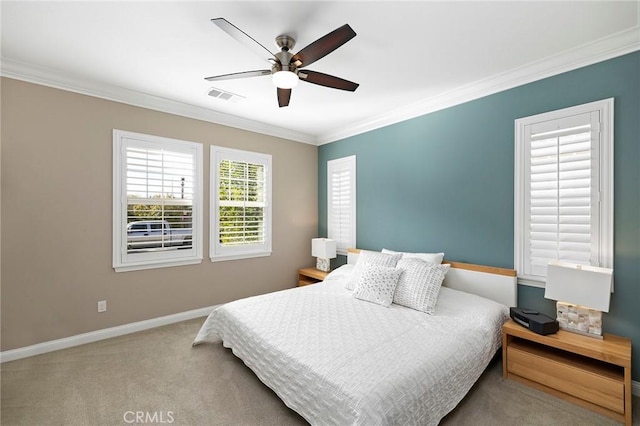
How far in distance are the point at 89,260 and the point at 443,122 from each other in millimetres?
4128

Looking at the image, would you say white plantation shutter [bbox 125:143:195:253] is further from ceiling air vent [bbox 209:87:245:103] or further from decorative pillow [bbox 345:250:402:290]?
decorative pillow [bbox 345:250:402:290]

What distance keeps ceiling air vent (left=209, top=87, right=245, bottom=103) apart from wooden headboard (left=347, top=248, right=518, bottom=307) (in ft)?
9.95

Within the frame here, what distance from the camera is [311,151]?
196 inches

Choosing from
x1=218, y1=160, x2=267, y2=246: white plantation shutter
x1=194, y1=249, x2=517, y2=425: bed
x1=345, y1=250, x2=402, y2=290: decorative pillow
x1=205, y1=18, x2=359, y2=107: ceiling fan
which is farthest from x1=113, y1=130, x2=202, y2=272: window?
x1=345, y1=250, x2=402, y2=290: decorative pillow

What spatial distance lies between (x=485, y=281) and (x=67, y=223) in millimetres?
4227

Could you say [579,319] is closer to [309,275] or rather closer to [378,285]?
[378,285]

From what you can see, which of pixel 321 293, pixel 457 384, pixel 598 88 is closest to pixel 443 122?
pixel 598 88

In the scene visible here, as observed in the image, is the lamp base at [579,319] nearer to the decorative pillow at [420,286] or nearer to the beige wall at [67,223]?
the decorative pillow at [420,286]

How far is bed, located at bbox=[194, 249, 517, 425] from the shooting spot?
156 cm

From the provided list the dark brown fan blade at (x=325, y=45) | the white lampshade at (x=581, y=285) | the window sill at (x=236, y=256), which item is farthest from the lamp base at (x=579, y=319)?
the window sill at (x=236, y=256)

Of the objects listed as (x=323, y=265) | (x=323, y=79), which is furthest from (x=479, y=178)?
(x=323, y=265)

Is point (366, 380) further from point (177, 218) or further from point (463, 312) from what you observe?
point (177, 218)

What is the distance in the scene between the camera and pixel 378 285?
281cm

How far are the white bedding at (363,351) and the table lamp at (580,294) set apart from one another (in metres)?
0.47
